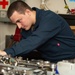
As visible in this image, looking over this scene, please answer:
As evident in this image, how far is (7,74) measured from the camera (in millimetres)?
894

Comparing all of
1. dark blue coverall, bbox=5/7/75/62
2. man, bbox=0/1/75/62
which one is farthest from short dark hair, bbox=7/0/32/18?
dark blue coverall, bbox=5/7/75/62

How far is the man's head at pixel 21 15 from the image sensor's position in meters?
1.47

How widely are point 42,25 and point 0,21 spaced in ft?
5.47

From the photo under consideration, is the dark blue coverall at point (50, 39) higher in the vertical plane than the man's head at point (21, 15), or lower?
lower

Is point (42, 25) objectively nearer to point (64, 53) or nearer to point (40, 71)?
point (64, 53)

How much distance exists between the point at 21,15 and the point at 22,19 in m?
0.03

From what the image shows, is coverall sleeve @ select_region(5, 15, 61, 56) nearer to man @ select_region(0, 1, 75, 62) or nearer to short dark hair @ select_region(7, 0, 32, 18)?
man @ select_region(0, 1, 75, 62)

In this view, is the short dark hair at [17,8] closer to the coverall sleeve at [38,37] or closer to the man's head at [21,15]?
the man's head at [21,15]

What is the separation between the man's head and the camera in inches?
58.1

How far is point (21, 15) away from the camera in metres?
1.48

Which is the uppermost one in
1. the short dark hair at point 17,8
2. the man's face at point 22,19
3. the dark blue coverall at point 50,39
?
the short dark hair at point 17,8

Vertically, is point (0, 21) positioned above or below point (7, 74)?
above

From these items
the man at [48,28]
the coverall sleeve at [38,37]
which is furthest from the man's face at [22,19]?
the coverall sleeve at [38,37]

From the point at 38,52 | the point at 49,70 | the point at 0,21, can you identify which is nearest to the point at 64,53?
the point at 38,52
